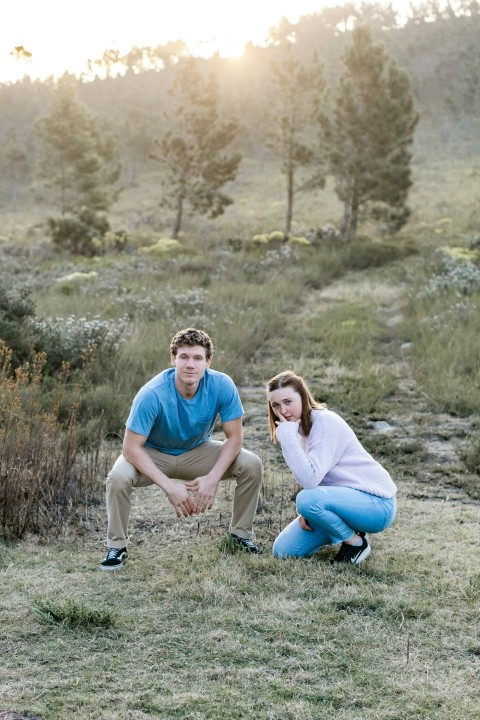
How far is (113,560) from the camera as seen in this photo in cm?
470

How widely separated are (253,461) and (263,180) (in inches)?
1757

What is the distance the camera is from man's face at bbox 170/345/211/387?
4.68 meters

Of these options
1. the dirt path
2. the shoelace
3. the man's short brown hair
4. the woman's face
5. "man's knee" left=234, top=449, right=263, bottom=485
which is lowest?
the dirt path

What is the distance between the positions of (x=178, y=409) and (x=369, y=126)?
875 inches

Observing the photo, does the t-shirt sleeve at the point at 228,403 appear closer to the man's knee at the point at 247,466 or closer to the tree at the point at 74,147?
the man's knee at the point at 247,466

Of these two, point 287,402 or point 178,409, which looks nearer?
point 287,402

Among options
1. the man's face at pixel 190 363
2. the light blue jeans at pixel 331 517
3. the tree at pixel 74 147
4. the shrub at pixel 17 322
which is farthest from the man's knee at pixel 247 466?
the tree at pixel 74 147

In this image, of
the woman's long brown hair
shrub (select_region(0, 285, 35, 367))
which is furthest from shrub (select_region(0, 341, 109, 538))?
shrub (select_region(0, 285, 35, 367))

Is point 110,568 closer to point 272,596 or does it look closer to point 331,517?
point 272,596

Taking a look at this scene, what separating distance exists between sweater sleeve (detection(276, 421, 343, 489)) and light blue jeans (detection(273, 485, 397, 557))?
10 cm

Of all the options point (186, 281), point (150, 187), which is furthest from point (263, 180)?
point (186, 281)

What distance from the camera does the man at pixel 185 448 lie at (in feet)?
15.4

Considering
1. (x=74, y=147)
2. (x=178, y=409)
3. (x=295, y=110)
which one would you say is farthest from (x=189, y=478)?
(x=74, y=147)

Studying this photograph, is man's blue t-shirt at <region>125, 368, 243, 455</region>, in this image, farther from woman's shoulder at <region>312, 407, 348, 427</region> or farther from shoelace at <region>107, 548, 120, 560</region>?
shoelace at <region>107, 548, 120, 560</region>
